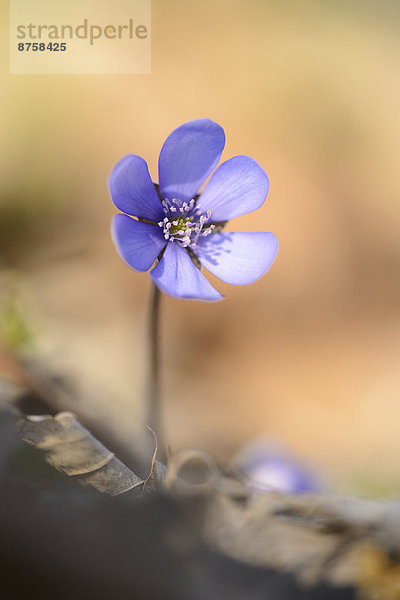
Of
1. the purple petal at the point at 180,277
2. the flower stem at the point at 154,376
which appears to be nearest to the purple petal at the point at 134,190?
the purple petal at the point at 180,277

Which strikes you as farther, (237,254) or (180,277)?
(237,254)

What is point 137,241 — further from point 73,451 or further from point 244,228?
point 244,228

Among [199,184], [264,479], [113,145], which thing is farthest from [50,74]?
[264,479]

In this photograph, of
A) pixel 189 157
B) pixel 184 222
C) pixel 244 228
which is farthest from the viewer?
pixel 244 228

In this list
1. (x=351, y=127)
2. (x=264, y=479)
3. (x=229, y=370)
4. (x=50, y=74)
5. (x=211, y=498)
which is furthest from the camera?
(x=351, y=127)

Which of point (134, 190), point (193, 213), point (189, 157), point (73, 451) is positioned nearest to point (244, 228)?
point (193, 213)

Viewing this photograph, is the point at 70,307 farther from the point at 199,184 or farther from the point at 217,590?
the point at 217,590

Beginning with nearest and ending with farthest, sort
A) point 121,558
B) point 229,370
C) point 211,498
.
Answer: point 121,558 → point 211,498 → point 229,370
